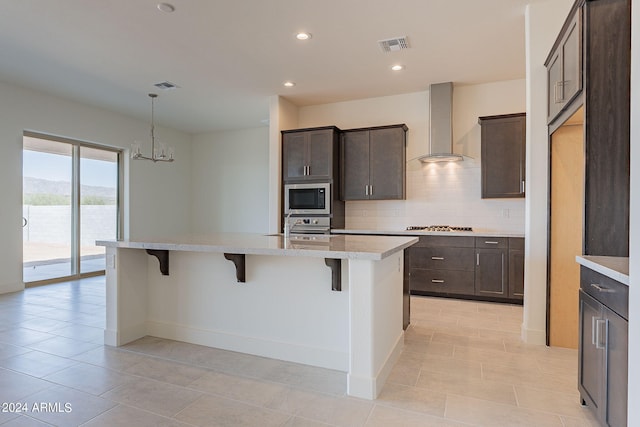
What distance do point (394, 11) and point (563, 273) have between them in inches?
102

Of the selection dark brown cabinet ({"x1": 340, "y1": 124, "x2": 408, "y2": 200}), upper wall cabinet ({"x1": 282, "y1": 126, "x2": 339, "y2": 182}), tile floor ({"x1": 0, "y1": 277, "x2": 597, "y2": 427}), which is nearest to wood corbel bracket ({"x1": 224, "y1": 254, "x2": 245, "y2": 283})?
tile floor ({"x1": 0, "y1": 277, "x2": 597, "y2": 427})

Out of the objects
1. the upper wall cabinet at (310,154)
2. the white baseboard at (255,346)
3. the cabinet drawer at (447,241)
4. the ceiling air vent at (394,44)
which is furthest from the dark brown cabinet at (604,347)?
the upper wall cabinet at (310,154)

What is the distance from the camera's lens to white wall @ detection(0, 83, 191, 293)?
4855 mm

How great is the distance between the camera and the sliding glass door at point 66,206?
528cm

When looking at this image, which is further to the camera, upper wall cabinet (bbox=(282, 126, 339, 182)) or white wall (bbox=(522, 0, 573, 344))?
upper wall cabinet (bbox=(282, 126, 339, 182))

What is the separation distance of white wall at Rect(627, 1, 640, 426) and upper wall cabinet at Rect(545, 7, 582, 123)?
1.06 meters

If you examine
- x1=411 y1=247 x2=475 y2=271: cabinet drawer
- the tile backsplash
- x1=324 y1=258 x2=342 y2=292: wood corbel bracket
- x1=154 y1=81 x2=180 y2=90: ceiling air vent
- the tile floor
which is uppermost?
x1=154 y1=81 x2=180 y2=90: ceiling air vent

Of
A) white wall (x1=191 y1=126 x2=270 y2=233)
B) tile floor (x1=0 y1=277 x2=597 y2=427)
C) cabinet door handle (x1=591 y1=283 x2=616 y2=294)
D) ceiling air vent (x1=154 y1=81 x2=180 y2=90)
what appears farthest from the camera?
white wall (x1=191 y1=126 x2=270 y2=233)

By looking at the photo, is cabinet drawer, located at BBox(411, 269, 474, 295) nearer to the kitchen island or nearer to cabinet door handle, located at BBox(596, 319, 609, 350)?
the kitchen island

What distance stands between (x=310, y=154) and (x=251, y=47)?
1.83 metres

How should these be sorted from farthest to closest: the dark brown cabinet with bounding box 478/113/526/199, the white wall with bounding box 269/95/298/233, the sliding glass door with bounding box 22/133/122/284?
the white wall with bounding box 269/95/298/233, the sliding glass door with bounding box 22/133/122/284, the dark brown cabinet with bounding box 478/113/526/199

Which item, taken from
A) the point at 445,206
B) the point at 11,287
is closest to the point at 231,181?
the point at 11,287

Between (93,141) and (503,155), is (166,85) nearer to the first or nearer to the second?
(93,141)

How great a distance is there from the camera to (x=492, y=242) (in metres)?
4.38
